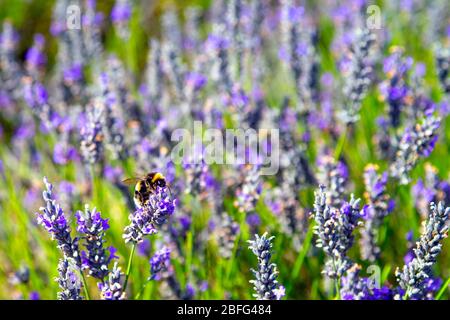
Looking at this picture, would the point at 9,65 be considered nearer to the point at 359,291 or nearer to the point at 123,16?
the point at 123,16

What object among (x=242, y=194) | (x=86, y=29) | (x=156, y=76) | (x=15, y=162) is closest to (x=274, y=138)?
(x=242, y=194)

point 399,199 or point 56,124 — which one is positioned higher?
point 56,124

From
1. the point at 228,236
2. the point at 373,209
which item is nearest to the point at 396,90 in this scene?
the point at 373,209

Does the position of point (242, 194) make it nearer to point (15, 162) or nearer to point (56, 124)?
point (56, 124)

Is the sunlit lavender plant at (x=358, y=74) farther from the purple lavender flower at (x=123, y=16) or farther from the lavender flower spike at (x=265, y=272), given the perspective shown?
the purple lavender flower at (x=123, y=16)

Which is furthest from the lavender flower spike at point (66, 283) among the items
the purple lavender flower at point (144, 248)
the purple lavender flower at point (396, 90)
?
the purple lavender flower at point (396, 90)

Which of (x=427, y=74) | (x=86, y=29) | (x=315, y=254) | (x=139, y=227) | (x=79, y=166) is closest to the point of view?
(x=139, y=227)
